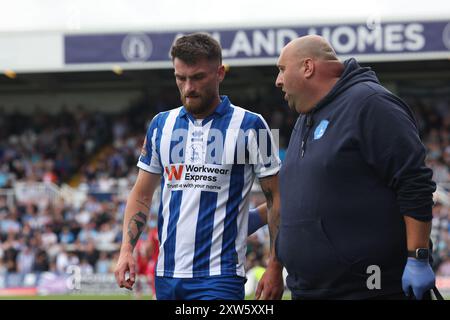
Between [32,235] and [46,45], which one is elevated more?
[46,45]

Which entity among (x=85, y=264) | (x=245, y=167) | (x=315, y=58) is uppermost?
(x=315, y=58)

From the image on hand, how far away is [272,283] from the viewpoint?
4.66 m

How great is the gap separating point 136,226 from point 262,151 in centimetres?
86

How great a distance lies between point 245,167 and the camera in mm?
4840

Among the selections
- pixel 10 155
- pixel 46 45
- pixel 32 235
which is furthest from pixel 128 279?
pixel 10 155

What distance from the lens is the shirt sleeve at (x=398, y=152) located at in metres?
3.84

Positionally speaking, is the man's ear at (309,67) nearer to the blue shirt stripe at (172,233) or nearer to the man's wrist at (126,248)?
the blue shirt stripe at (172,233)

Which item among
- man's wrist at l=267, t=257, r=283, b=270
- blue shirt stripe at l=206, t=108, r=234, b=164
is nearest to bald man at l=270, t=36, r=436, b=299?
man's wrist at l=267, t=257, r=283, b=270

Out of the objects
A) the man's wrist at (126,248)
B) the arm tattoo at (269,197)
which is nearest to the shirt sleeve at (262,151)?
the arm tattoo at (269,197)

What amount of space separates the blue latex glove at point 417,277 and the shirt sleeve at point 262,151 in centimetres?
125

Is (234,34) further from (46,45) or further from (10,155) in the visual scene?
(10,155)

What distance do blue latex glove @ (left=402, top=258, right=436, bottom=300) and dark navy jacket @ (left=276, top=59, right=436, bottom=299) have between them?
6.6 inches

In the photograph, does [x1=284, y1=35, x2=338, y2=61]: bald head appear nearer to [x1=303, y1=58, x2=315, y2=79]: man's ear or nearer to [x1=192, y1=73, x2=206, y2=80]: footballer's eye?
[x1=303, y1=58, x2=315, y2=79]: man's ear
